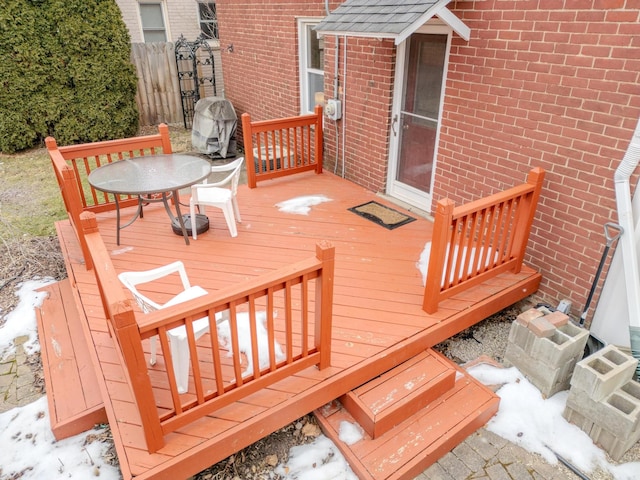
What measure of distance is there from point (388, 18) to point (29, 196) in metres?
5.83

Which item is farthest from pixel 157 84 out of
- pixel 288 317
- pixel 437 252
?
pixel 288 317

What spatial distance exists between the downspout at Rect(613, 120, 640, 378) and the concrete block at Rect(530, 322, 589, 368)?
1.10 feet

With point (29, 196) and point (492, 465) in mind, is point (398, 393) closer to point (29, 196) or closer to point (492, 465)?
point (492, 465)

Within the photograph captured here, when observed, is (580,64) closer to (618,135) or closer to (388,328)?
(618,135)

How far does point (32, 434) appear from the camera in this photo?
9.28 feet

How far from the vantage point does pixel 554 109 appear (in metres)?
3.32

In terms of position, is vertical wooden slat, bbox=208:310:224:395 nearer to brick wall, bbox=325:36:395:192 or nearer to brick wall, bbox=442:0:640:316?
brick wall, bbox=442:0:640:316

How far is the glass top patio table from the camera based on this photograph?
390 cm

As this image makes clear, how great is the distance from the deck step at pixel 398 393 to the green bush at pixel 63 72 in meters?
8.20

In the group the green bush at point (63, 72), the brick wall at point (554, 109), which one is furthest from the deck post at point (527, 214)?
the green bush at point (63, 72)

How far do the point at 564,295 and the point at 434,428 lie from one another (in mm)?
1780

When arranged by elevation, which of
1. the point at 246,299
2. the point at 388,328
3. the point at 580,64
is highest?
the point at 580,64

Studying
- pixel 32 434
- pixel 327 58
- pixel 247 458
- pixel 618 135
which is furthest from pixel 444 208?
pixel 327 58

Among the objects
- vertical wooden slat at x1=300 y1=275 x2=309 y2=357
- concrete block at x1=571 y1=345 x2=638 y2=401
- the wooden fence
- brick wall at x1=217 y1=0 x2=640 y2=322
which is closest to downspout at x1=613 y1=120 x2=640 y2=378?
brick wall at x1=217 y1=0 x2=640 y2=322
